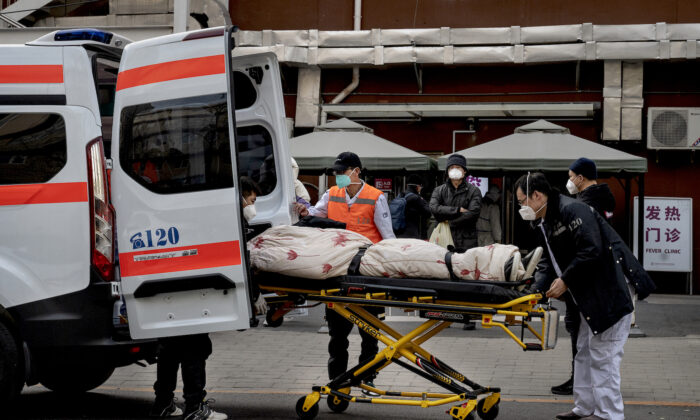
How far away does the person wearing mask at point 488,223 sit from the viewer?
13.0 meters

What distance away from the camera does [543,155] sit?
13766mm

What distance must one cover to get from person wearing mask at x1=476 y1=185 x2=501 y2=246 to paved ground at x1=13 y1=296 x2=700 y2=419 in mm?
1867

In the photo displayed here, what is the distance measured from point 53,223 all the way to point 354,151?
8.61 m

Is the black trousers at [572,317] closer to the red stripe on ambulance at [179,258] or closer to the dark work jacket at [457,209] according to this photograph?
the red stripe on ambulance at [179,258]

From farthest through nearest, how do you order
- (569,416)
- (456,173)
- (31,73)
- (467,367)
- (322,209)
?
(456,173)
(467,367)
(322,209)
(569,416)
(31,73)

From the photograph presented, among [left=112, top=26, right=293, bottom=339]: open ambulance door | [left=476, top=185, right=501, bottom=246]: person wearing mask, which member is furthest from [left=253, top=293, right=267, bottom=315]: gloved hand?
[left=476, top=185, right=501, bottom=246]: person wearing mask

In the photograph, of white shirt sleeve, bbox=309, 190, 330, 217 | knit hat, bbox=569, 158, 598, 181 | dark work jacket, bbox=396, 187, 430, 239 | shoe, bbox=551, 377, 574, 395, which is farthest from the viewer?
dark work jacket, bbox=396, 187, 430, 239

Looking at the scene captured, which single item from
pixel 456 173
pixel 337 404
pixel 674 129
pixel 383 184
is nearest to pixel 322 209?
pixel 337 404

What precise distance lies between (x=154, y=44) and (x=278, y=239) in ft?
4.80

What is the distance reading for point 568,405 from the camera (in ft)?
23.7

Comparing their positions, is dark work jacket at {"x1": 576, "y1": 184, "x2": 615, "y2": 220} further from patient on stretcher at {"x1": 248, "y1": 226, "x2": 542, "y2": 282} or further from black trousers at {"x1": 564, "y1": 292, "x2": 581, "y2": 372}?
patient on stretcher at {"x1": 248, "y1": 226, "x2": 542, "y2": 282}

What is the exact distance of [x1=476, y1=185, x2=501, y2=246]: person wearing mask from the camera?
42.7ft

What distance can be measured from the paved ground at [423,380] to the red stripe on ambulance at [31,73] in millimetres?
2271

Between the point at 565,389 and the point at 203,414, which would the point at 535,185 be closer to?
the point at 565,389
